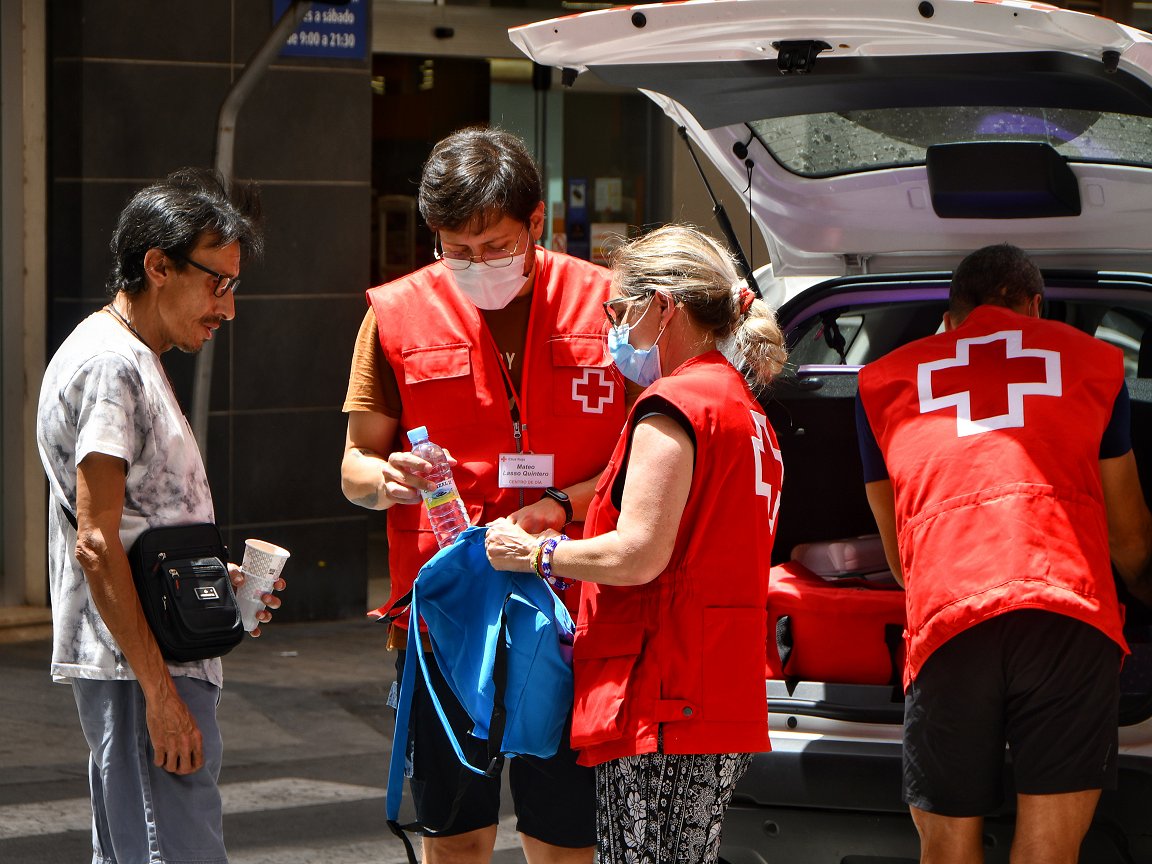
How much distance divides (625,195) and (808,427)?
588cm

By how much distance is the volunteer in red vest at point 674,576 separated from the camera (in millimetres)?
2971

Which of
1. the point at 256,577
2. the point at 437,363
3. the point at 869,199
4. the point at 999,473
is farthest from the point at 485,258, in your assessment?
the point at 869,199

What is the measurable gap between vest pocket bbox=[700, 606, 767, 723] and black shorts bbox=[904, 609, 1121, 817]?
520 millimetres

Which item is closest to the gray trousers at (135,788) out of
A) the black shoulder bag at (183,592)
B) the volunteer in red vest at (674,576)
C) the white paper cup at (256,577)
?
the black shoulder bag at (183,592)

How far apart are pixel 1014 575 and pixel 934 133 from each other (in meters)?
1.60

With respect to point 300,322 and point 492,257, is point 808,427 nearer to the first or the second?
point 492,257

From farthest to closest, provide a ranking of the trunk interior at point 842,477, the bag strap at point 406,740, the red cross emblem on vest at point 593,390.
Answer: the trunk interior at point 842,477
the red cross emblem on vest at point 593,390
the bag strap at point 406,740

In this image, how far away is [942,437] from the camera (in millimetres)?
3453

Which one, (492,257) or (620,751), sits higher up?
(492,257)

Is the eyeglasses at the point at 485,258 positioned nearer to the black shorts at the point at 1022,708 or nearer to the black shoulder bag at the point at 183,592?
the black shoulder bag at the point at 183,592

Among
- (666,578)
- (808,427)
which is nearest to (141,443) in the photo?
(666,578)

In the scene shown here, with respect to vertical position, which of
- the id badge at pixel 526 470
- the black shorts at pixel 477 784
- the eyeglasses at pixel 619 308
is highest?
the eyeglasses at pixel 619 308

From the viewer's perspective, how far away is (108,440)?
3021 mm

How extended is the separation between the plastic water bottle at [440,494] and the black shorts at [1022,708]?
3.23 ft
